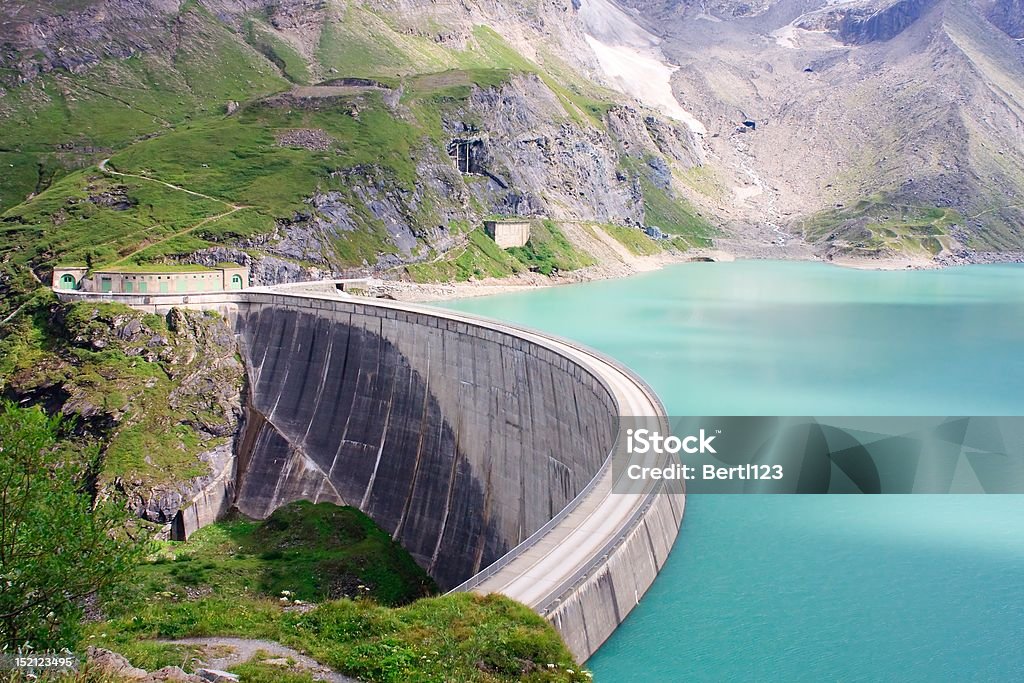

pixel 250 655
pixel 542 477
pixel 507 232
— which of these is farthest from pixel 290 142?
pixel 250 655

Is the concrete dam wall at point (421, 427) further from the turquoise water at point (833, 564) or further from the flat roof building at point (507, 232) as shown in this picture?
the flat roof building at point (507, 232)

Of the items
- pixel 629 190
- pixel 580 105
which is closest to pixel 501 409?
pixel 629 190

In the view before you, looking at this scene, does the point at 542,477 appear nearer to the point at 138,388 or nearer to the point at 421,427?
the point at 421,427

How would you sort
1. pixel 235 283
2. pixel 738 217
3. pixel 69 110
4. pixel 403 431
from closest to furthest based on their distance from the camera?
pixel 403 431, pixel 235 283, pixel 69 110, pixel 738 217

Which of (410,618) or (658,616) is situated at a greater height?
(410,618)

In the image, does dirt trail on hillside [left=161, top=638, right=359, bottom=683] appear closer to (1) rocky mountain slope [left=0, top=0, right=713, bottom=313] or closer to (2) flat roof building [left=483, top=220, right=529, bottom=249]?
(1) rocky mountain slope [left=0, top=0, right=713, bottom=313]

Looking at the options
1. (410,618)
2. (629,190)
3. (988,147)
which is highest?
(988,147)

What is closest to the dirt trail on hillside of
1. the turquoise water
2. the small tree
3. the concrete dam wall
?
the small tree

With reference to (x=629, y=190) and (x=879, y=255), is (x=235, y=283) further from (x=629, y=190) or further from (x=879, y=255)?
(x=879, y=255)
